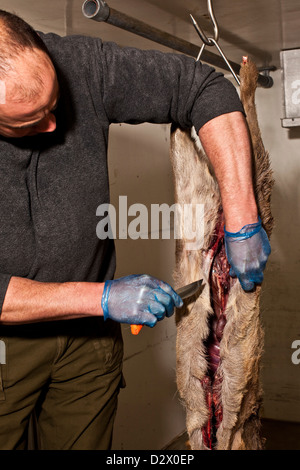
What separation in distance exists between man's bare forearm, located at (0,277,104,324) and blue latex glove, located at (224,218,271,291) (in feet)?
1.46

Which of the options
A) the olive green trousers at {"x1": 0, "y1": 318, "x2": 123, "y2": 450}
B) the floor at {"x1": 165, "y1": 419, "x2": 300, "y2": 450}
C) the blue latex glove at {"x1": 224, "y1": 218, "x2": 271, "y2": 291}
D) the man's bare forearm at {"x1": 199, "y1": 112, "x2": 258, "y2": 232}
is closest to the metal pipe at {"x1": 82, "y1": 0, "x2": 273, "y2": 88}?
the man's bare forearm at {"x1": 199, "y1": 112, "x2": 258, "y2": 232}

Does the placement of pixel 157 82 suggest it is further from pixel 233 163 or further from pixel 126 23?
pixel 233 163

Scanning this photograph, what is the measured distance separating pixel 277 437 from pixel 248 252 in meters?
2.97

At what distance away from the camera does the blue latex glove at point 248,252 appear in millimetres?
1704

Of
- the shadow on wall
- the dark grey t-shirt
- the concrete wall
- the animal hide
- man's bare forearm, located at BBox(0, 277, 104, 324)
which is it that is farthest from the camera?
the shadow on wall

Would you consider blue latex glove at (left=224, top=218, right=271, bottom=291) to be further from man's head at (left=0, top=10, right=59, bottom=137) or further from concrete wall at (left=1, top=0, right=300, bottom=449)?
concrete wall at (left=1, top=0, right=300, bottom=449)

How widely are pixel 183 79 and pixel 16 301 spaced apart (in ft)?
2.81

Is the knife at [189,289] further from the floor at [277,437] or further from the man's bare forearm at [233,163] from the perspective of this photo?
the floor at [277,437]

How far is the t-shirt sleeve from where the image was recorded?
173 cm

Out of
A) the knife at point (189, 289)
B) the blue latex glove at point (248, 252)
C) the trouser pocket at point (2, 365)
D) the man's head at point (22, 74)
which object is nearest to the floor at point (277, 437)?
the trouser pocket at point (2, 365)

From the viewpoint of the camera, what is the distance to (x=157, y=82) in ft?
5.69

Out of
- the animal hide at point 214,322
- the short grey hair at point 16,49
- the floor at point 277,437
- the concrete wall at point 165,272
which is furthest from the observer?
the floor at point 277,437

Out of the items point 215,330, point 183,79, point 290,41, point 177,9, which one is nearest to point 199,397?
point 215,330

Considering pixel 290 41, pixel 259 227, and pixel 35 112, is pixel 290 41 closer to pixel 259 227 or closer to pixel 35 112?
pixel 259 227
